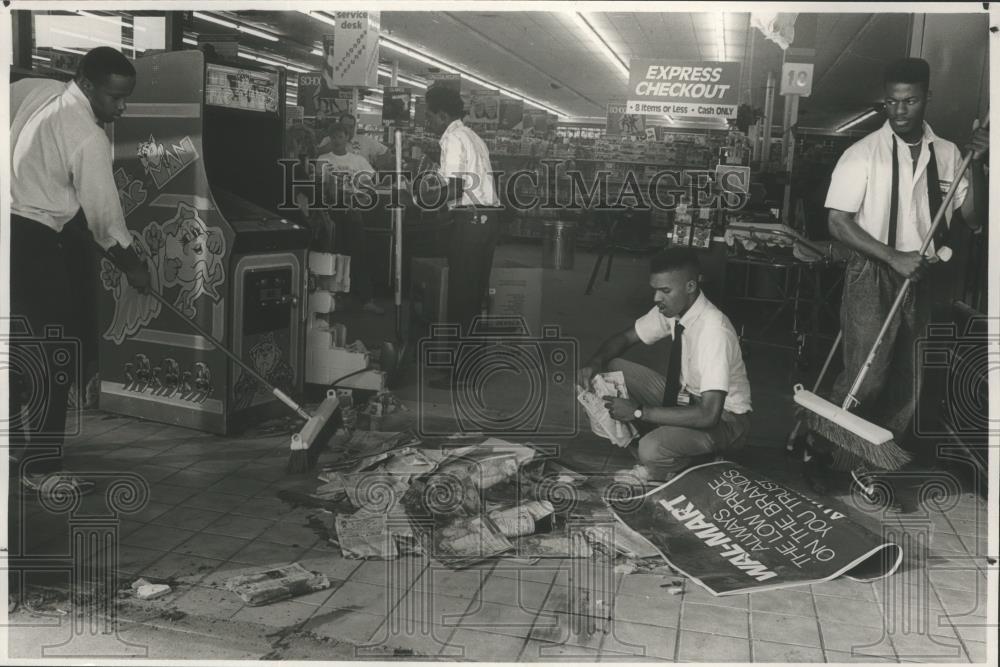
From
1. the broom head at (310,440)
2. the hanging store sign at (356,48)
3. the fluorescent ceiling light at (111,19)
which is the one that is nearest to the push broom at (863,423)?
the broom head at (310,440)

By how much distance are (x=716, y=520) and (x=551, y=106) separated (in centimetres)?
Result: 509

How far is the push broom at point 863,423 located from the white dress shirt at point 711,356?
0.84 ft

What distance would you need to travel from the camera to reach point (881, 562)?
3.30 m

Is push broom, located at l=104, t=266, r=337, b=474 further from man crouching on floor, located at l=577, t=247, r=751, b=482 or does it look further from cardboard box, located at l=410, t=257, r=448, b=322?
cardboard box, located at l=410, t=257, r=448, b=322

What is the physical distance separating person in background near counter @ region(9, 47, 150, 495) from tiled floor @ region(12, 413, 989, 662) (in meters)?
0.36

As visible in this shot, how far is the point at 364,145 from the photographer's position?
27.1 ft

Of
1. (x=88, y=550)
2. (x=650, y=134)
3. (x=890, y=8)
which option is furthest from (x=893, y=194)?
(x=88, y=550)

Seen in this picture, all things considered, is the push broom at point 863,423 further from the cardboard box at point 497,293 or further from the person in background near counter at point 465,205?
the cardboard box at point 497,293

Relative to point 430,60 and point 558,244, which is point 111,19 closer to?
point 430,60

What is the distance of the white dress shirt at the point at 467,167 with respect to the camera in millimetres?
5945

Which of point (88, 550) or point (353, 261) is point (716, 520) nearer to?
point (88, 550)

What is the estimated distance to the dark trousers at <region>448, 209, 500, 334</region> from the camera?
598cm

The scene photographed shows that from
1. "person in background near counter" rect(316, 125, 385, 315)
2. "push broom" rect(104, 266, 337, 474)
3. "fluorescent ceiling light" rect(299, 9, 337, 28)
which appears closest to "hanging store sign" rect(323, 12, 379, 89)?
"fluorescent ceiling light" rect(299, 9, 337, 28)

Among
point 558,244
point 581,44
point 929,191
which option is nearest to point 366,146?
point 558,244
